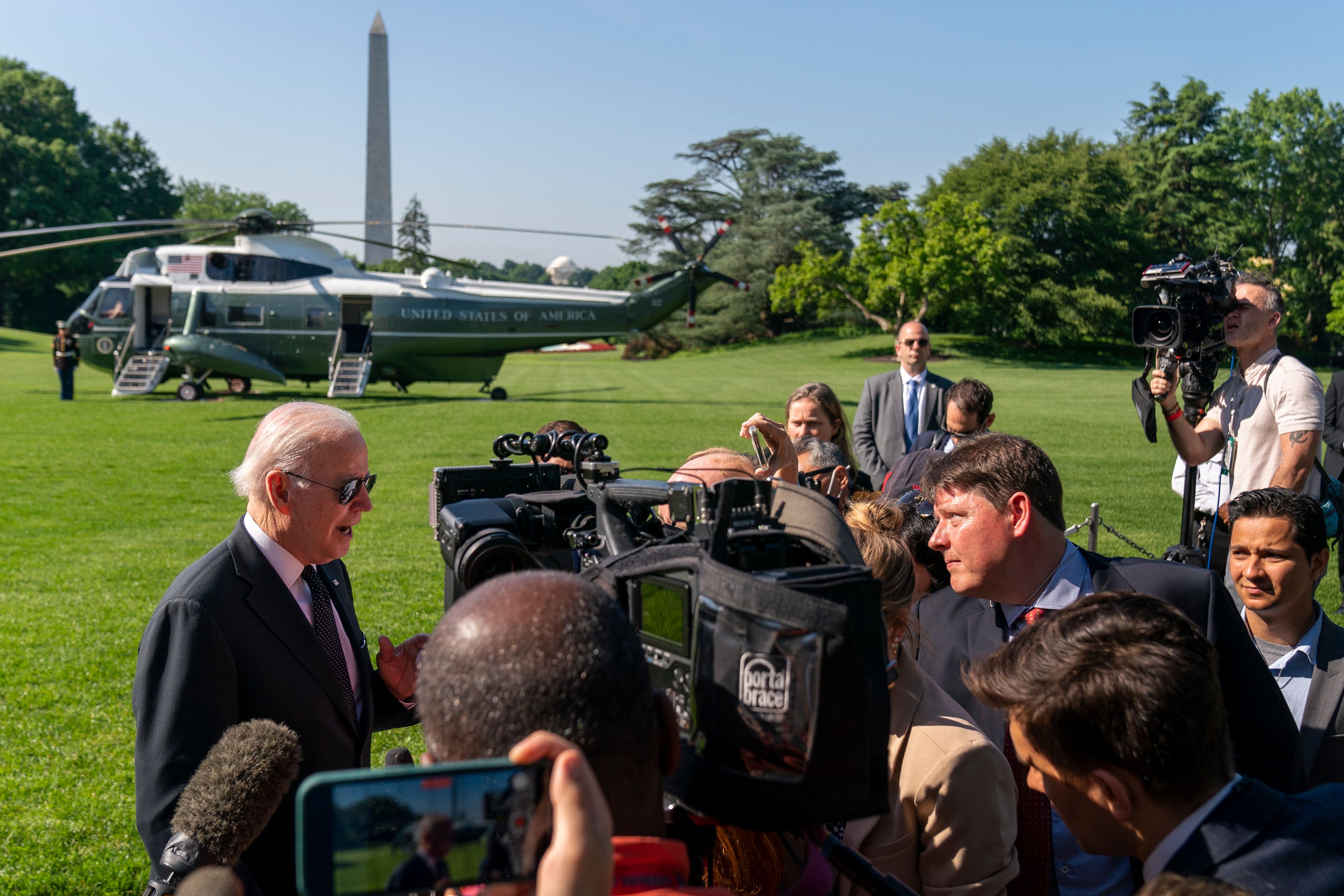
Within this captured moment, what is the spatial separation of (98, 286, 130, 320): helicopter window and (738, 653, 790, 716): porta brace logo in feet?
94.1

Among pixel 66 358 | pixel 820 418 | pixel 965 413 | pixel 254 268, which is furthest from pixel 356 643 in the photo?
pixel 66 358

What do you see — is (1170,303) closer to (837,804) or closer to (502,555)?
(502,555)

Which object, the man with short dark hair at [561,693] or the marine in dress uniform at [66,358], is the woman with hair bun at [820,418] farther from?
the marine in dress uniform at [66,358]

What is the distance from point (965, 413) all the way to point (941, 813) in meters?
4.54

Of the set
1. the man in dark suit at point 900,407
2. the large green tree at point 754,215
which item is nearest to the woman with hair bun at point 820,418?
the man in dark suit at point 900,407

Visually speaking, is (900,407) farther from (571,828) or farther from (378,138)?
(378,138)

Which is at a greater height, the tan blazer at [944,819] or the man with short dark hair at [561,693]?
the man with short dark hair at [561,693]

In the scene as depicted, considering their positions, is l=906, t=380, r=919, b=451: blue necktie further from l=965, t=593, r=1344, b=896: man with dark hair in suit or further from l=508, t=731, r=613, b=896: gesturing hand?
l=508, t=731, r=613, b=896: gesturing hand

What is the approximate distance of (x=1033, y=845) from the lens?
2564 mm

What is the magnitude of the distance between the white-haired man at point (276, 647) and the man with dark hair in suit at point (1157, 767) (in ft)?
6.10

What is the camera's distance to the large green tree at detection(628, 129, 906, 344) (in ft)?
210

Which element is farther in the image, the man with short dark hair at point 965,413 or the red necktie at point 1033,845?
the man with short dark hair at point 965,413

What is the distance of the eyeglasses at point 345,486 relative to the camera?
9.19ft

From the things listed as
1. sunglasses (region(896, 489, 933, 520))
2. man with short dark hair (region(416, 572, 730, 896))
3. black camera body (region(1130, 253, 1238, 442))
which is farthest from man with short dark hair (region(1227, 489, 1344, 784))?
man with short dark hair (region(416, 572, 730, 896))
